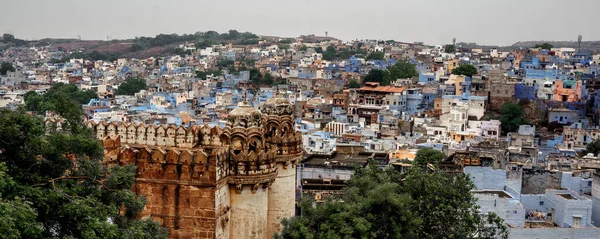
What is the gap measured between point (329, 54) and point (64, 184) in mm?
111048

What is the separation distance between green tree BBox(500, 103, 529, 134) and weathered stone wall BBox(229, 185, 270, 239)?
40829 millimetres

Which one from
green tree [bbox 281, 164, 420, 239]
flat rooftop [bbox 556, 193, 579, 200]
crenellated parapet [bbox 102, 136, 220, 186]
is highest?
crenellated parapet [bbox 102, 136, 220, 186]

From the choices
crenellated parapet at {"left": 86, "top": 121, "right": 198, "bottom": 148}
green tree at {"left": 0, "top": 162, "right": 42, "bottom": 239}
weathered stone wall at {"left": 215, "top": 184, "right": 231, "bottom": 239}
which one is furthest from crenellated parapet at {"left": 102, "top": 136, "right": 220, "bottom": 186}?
green tree at {"left": 0, "top": 162, "right": 42, "bottom": 239}

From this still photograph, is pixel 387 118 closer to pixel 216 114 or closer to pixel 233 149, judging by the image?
pixel 216 114

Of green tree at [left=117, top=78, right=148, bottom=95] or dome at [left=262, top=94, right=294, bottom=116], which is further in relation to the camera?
green tree at [left=117, top=78, right=148, bottom=95]

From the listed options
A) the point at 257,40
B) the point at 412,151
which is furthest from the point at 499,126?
the point at 257,40

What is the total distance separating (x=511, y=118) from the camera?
52469mm

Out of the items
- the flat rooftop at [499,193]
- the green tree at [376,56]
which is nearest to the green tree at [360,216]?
the flat rooftop at [499,193]

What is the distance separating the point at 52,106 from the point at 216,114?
148 feet

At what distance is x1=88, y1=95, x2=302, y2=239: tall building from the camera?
40.9 feet

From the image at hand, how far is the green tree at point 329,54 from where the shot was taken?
118m

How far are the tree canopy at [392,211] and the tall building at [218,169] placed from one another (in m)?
0.83

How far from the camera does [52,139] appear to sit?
994 cm

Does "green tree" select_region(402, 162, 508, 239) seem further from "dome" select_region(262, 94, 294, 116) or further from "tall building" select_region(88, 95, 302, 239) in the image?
"dome" select_region(262, 94, 294, 116)
